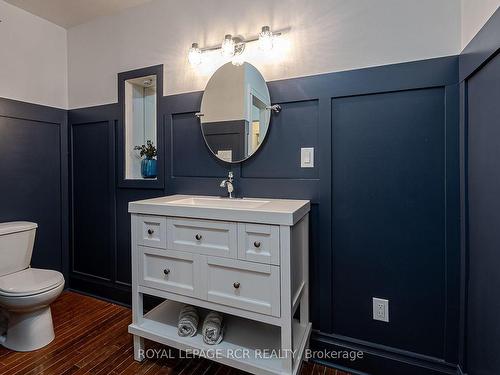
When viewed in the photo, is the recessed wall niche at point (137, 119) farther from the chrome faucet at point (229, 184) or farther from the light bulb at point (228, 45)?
the chrome faucet at point (229, 184)

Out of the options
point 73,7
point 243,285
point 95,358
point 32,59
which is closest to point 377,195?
point 243,285

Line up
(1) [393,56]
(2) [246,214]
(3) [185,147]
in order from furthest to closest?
(3) [185,147] < (1) [393,56] < (2) [246,214]

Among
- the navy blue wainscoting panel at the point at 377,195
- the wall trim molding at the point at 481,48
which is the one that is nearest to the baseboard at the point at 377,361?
the navy blue wainscoting panel at the point at 377,195

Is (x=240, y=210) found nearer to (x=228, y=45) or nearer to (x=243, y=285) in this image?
(x=243, y=285)

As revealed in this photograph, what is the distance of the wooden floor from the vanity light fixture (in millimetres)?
1871

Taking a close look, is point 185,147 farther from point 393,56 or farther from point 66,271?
point 66,271

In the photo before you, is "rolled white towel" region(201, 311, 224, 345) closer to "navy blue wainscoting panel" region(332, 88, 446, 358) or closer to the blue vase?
"navy blue wainscoting panel" region(332, 88, 446, 358)

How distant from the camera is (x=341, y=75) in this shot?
159 centimetres

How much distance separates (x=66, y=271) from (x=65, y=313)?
20.5 inches

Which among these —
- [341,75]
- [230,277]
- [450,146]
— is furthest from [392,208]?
[230,277]

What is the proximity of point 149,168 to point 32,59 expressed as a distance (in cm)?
132

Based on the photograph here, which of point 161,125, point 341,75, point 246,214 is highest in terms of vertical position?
point 341,75

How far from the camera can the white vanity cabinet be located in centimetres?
131

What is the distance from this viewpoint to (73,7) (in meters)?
2.21
